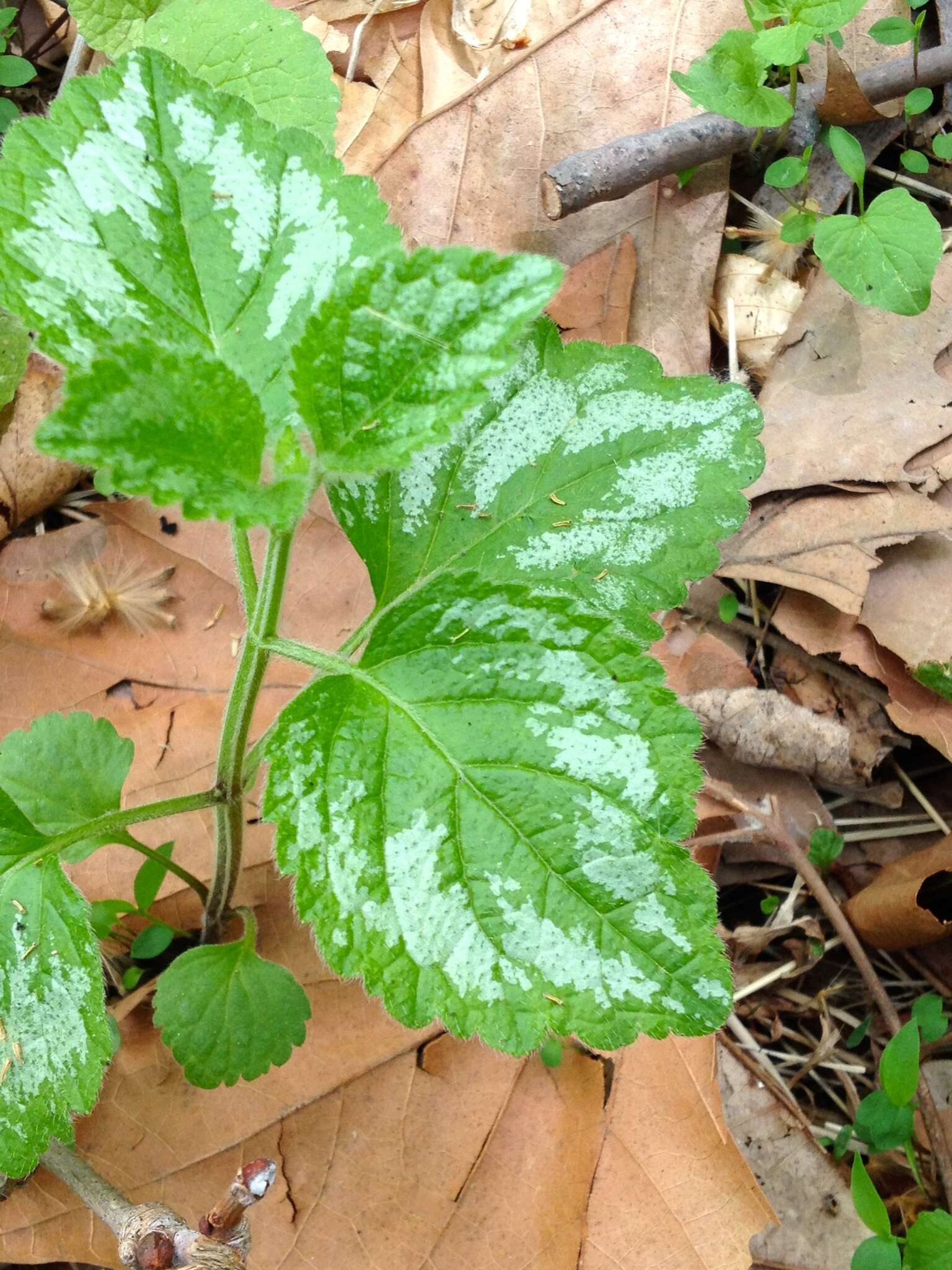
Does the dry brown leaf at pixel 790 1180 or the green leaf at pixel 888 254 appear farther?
the green leaf at pixel 888 254

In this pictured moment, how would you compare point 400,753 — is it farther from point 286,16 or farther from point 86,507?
point 286,16

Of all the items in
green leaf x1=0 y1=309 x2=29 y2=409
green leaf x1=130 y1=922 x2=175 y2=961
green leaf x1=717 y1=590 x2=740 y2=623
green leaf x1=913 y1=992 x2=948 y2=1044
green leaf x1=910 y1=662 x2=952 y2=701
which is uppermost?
green leaf x1=0 y1=309 x2=29 y2=409

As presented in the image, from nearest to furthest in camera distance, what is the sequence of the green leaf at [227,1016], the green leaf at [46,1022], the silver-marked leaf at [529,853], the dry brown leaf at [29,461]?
1. the silver-marked leaf at [529,853]
2. the green leaf at [46,1022]
3. the green leaf at [227,1016]
4. the dry brown leaf at [29,461]

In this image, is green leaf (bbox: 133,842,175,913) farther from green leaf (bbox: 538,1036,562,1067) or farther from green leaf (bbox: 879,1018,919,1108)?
green leaf (bbox: 879,1018,919,1108)

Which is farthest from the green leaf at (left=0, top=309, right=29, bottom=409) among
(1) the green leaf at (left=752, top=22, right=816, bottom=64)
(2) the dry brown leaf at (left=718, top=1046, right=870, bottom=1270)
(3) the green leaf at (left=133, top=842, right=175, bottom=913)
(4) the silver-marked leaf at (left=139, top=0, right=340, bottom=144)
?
(2) the dry brown leaf at (left=718, top=1046, right=870, bottom=1270)

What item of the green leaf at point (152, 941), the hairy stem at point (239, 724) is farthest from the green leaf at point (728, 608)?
the green leaf at point (152, 941)

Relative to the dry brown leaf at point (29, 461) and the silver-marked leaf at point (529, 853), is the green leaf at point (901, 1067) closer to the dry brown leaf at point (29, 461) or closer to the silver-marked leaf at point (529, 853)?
the silver-marked leaf at point (529, 853)

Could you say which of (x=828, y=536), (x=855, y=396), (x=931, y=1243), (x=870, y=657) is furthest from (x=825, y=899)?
(x=855, y=396)
